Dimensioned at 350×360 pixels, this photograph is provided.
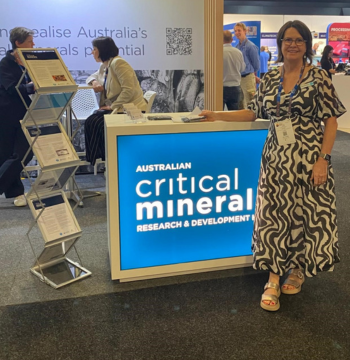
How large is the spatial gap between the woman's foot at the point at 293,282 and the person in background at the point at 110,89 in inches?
80.9

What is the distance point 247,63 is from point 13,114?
3491 millimetres

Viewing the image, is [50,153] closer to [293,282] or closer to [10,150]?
[293,282]

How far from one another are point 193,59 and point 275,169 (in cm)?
334

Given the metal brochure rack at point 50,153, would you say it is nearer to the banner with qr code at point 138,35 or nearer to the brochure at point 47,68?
the brochure at point 47,68

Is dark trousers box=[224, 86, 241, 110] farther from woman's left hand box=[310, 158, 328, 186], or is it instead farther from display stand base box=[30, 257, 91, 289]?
woman's left hand box=[310, 158, 328, 186]

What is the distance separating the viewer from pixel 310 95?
2074mm

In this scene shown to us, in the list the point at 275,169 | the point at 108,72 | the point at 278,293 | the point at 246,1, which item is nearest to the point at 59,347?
the point at 278,293

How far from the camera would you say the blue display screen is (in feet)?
7.93

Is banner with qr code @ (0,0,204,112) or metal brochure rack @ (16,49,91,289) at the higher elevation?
banner with qr code @ (0,0,204,112)

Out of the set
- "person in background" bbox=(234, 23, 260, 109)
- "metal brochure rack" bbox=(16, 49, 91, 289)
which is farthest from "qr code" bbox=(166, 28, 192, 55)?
"metal brochure rack" bbox=(16, 49, 91, 289)

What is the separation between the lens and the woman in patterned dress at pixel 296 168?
2.11m

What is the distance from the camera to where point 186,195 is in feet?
8.26

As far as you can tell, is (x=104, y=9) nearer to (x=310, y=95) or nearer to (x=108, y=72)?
(x=108, y=72)

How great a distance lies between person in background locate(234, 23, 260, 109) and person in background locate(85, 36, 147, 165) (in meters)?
2.63
